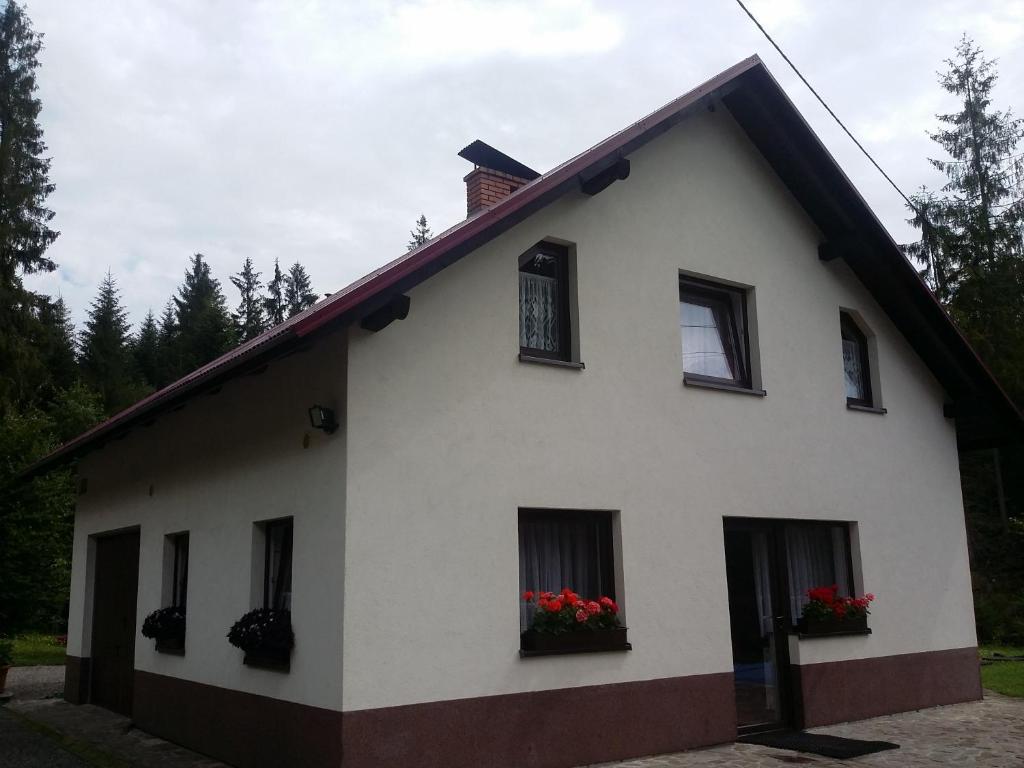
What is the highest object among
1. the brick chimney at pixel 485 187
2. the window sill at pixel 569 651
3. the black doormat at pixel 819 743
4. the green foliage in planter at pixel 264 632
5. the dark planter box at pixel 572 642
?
the brick chimney at pixel 485 187

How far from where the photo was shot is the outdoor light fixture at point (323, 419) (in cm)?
690

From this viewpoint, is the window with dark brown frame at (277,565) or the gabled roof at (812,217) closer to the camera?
the gabled roof at (812,217)

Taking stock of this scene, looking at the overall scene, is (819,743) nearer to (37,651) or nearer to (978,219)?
(37,651)

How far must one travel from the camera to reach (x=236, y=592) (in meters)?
8.32

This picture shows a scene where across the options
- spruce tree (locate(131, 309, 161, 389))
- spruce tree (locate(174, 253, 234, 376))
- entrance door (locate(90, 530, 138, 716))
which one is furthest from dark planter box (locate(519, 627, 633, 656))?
spruce tree (locate(131, 309, 161, 389))

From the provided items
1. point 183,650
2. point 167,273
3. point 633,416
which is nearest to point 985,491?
point 633,416

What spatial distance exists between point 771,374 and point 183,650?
651cm

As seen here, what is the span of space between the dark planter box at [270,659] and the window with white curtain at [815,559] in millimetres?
5160

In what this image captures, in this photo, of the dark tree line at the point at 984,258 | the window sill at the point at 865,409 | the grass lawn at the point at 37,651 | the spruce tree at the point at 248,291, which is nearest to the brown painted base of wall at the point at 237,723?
the window sill at the point at 865,409

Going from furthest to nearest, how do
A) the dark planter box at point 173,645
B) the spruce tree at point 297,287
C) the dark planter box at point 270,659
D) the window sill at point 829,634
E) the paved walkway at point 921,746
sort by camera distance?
1. the spruce tree at point 297,287
2. the window sill at point 829,634
3. the dark planter box at point 173,645
4. the paved walkway at point 921,746
5. the dark planter box at point 270,659

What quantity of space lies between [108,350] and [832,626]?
41990 mm

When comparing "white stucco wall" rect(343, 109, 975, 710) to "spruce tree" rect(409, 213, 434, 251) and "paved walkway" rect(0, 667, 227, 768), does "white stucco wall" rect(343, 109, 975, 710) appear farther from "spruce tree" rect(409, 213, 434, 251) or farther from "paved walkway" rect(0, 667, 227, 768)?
"spruce tree" rect(409, 213, 434, 251)

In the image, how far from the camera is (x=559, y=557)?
316 inches

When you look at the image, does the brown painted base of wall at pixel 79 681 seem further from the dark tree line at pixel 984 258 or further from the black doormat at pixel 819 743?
the dark tree line at pixel 984 258
